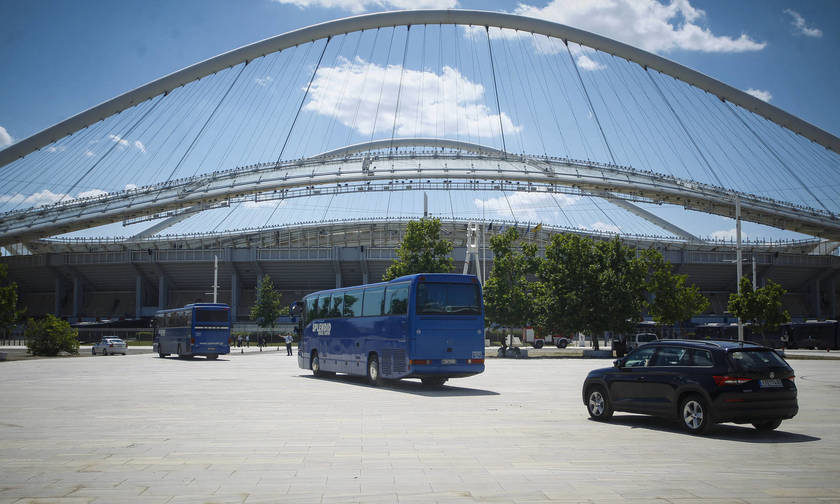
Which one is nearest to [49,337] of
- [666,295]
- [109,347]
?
[109,347]

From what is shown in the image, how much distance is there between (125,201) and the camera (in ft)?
150

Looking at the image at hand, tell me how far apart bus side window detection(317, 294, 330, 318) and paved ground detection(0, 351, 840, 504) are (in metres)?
8.55

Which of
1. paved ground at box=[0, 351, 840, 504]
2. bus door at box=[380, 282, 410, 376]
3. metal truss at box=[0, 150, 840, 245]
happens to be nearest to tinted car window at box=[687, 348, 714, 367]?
paved ground at box=[0, 351, 840, 504]

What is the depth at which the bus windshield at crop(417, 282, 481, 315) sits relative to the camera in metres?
20.4

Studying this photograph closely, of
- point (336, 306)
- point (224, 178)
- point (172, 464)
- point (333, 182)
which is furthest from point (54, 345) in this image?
point (172, 464)

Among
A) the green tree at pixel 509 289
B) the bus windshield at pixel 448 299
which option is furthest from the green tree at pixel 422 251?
the bus windshield at pixel 448 299

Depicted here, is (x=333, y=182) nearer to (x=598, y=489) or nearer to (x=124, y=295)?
(x=598, y=489)

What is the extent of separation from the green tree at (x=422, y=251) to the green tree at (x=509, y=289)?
10.7 feet

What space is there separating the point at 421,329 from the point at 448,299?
1258mm

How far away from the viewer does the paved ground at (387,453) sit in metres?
6.98

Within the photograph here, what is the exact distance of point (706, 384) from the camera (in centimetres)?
1106

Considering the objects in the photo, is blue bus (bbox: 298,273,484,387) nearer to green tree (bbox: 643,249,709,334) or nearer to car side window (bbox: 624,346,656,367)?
car side window (bbox: 624,346,656,367)

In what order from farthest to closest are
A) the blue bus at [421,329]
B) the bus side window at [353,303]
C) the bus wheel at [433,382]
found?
the bus side window at [353,303] < the bus wheel at [433,382] < the blue bus at [421,329]

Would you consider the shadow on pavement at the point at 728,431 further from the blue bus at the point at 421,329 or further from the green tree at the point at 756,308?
the green tree at the point at 756,308
